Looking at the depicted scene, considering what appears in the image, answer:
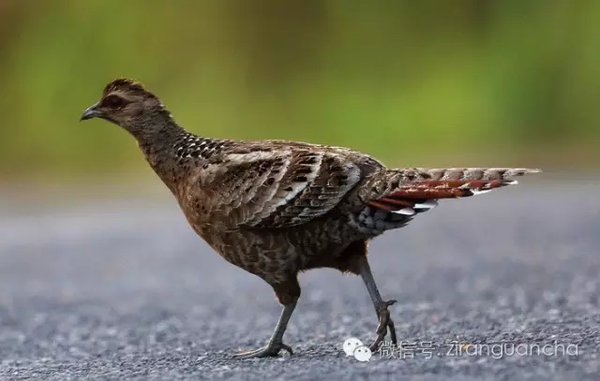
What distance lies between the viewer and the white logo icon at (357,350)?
16.3 ft

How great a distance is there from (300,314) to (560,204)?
549cm

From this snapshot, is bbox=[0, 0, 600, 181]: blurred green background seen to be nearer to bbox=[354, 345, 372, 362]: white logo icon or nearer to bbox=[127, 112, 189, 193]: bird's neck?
bbox=[127, 112, 189, 193]: bird's neck

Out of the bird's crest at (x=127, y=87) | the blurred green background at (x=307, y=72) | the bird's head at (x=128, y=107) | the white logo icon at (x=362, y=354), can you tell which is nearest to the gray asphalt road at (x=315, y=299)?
the white logo icon at (x=362, y=354)

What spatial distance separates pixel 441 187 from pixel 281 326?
999 mm

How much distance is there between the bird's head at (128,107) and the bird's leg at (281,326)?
3.69 ft

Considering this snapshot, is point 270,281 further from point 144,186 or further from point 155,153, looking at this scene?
point 144,186

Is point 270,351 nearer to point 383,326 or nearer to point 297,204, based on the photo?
point 383,326

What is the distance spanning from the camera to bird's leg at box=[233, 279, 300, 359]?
5551mm

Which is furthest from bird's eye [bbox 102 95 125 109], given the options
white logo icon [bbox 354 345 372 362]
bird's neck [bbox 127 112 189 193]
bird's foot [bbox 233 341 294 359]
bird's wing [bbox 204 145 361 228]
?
white logo icon [bbox 354 345 372 362]

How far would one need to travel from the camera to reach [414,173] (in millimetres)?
5379

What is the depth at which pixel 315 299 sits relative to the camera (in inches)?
319

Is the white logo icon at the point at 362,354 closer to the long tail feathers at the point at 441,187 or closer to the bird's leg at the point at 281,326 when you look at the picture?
the bird's leg at the point at 281,326

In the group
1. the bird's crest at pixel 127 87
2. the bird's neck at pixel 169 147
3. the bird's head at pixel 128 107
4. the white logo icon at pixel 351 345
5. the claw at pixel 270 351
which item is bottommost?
the claw at pixel 270 351

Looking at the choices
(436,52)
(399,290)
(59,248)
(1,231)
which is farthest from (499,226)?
(436,52)
